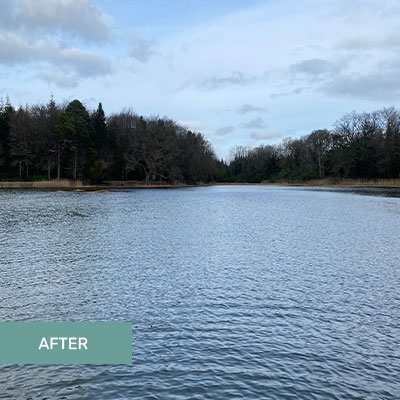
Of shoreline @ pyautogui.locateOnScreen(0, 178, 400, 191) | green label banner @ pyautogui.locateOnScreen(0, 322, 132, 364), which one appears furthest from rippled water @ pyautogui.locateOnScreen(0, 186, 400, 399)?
shoreline @ pyautogui.locateOnScreen(0, 178, 400, 191)

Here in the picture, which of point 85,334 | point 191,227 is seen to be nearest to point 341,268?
point 85,334

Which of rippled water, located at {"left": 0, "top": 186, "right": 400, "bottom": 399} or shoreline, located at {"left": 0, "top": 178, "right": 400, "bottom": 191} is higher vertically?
shoreline, located at {"left": 0, "top": 178, "right": 400, "bottom": 191}

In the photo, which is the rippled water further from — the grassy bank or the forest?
the forest

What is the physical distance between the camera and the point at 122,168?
111 metres

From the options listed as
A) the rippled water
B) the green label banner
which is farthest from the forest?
the green label banner

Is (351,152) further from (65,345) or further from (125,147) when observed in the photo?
(65,345)

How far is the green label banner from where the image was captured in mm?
8689

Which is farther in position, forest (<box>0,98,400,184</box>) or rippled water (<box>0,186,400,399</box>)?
forest (<box>0,98,400,184</box>)

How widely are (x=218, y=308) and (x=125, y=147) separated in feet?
334

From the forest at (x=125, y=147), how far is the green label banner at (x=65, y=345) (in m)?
91.5

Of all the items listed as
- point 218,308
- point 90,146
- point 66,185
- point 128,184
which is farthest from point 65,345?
point 128,184

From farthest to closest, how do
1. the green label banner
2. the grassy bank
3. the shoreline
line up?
1. the shoreline
2. the grassy bank
3. the green label banner

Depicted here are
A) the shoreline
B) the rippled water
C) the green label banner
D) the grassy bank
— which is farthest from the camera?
the shoreline

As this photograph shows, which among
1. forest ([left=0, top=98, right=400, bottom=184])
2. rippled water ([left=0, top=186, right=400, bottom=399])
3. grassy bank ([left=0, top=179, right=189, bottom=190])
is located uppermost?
forest ([left=0, top=98, right=400, bottom=184])
